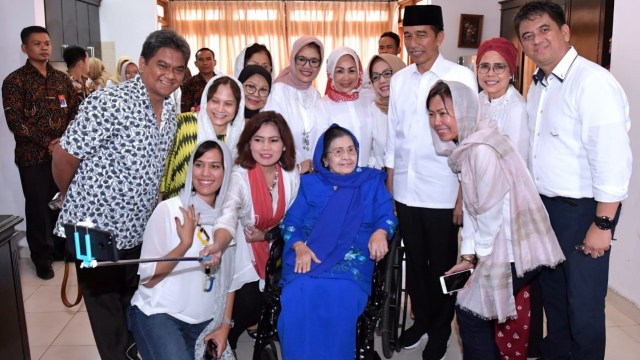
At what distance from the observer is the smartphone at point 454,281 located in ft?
6.80

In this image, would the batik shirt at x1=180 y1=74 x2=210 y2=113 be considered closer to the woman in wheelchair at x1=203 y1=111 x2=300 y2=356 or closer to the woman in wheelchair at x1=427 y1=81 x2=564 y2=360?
the woman in wheelchair at x1=203 y1=111 x2=300 y2=356

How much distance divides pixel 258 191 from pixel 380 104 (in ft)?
3.29

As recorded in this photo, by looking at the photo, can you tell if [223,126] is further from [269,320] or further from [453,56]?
[453,56]

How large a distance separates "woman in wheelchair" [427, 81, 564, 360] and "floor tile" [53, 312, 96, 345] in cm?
205

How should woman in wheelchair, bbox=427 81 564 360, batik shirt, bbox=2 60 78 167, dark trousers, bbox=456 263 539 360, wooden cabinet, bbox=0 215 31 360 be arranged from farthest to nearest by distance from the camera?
batik shirt, bbox=2 60 78 167 < dark trousers, bbox=456 263 539 360 < woman in wheelchair, bbox=427 81 564 360 < wooden cabinet, bbox=0 215 31 360

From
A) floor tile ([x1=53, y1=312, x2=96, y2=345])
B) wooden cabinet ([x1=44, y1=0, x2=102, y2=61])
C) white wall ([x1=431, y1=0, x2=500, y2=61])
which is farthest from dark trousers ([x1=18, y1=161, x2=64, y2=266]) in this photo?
white wall ([x1=431, y1=0, x2=500, y2=61])

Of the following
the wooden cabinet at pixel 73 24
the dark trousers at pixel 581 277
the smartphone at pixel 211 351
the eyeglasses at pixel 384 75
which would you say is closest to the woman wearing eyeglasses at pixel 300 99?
the eyeglasses at pixel 384 75

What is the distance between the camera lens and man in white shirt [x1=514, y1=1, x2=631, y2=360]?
192 centimetres

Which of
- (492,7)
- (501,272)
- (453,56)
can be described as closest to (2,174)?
(501,272)

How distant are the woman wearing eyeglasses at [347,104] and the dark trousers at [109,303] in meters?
1.28

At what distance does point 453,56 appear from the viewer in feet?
20.6

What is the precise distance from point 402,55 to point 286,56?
75.2 inches

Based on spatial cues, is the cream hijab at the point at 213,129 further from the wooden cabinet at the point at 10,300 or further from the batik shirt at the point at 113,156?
the wooden cabinet at the point at 10,300

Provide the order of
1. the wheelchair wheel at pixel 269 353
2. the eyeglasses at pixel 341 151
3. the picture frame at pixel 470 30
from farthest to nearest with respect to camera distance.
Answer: the picture frame at pixel 470 30, the eyeglasses at pixel 341 151, the wheelchair wheel at pixel 269 353
